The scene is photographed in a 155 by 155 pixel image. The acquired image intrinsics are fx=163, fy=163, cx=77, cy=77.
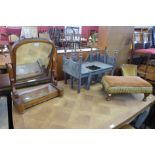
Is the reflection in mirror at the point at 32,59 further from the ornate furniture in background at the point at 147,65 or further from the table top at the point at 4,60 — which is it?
the ornate furniture in background at the point at 147,65

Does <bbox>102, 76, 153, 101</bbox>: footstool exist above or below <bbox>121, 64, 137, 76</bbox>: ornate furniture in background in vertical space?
below

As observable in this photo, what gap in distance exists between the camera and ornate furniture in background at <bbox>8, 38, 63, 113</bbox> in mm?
1852

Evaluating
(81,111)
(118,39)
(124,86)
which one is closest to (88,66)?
(124,86)

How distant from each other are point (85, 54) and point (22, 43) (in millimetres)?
1534

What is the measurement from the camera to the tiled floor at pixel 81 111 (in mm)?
1846

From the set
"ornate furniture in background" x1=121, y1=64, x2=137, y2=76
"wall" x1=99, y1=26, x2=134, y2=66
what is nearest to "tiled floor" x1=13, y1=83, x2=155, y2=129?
"ornate furniture in background" x1=121, y1=64, x2=137, y2=76

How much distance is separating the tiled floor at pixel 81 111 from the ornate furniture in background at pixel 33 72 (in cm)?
12

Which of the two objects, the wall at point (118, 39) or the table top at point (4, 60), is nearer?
the table top at point (4, 60)

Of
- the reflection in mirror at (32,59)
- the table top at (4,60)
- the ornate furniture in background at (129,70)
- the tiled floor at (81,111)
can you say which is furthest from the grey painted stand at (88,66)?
the table top at (4,60)

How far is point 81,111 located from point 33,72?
→ 0.81 m

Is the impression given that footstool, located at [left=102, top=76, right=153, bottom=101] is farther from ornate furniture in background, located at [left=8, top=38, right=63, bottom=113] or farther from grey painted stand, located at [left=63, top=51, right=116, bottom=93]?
ornate furniture in background, located at [left=8, top=38, right=63, bottom=113]

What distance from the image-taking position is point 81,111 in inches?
83.6

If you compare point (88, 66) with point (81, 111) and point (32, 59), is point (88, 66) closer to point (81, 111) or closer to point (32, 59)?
point (81, 111)

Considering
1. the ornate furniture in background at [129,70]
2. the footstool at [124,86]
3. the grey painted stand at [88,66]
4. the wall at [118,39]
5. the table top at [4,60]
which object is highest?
the wall at [118,39]
